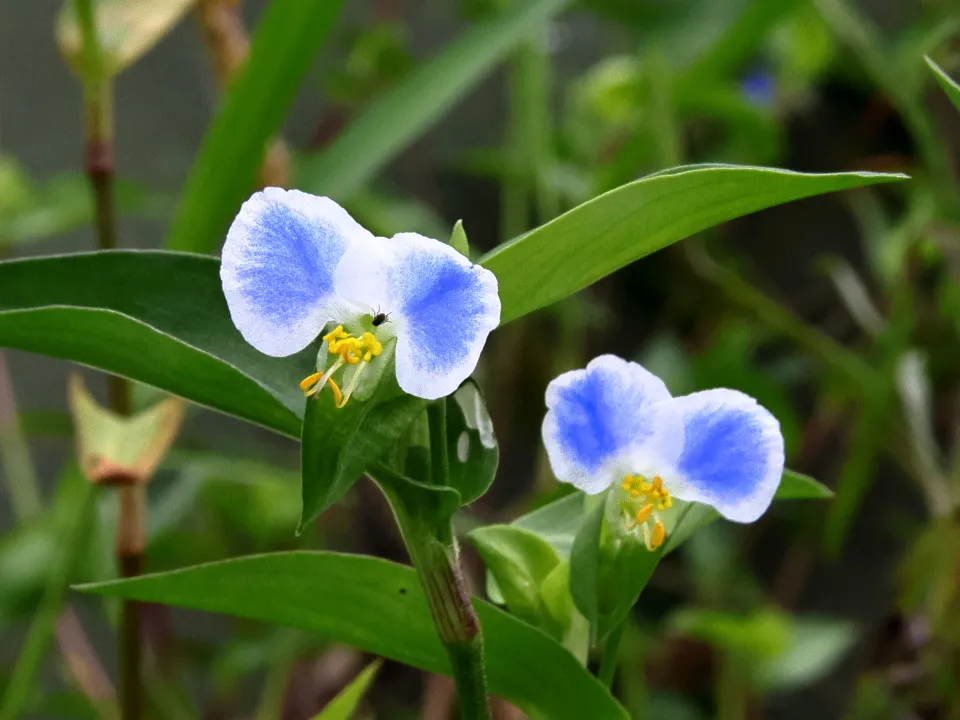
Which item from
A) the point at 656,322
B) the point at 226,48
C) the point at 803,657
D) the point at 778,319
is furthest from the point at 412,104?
the point at 656,322

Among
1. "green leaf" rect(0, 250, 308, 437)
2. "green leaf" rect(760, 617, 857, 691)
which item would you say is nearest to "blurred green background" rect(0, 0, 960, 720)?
"green leaf" rect(760, 617, 857, 691)

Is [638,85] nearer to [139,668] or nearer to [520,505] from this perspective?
[520,505]

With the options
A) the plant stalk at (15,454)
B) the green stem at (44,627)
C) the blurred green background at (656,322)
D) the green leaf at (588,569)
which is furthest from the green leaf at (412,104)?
the plant stalk at (15,454)

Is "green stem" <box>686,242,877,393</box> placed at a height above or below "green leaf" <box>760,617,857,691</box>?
above

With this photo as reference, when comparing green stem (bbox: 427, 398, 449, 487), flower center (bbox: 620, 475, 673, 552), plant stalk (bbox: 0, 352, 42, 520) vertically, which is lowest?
flower center (bbox: 620, 475, 673, 552)

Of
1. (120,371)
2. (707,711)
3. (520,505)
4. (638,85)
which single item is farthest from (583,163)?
(120,371)

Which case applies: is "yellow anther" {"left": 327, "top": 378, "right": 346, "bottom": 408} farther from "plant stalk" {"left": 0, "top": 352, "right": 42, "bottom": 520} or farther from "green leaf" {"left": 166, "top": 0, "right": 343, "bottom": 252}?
"plant stalk" {"left": 0, "top": 352, "right": 42, "bottom": 520}
